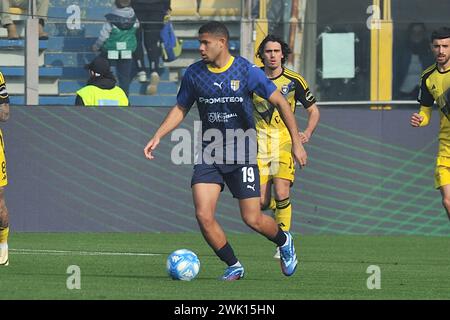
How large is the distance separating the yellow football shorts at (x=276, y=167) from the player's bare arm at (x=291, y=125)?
3.42m

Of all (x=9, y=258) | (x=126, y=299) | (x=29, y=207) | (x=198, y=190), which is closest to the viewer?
(x=126, y=299)

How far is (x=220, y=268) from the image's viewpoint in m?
13.8

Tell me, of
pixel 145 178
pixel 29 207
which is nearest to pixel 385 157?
pixel 145 178

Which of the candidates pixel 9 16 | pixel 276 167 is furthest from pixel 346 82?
pixel 9 16

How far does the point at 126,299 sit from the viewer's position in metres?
Result: 10.0

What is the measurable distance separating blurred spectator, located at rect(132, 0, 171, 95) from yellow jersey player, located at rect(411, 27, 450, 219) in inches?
240

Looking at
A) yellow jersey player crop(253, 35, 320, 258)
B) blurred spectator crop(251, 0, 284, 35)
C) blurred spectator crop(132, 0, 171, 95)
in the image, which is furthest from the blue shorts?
blurred spectator crop(132, 0, 171, 95)

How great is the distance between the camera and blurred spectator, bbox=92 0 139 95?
19875 millimetres

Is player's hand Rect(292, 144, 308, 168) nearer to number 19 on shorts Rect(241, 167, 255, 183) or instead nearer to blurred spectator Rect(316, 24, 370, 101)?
number 19 on shorts Rect(241, 167, 255, 183)

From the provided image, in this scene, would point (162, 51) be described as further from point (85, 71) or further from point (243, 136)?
point (243, 136)

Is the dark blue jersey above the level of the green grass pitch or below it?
above

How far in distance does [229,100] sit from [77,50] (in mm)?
8015

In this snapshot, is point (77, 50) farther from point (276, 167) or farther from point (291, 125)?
point (291, 125)

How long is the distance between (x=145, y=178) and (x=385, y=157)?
349 centimetres
